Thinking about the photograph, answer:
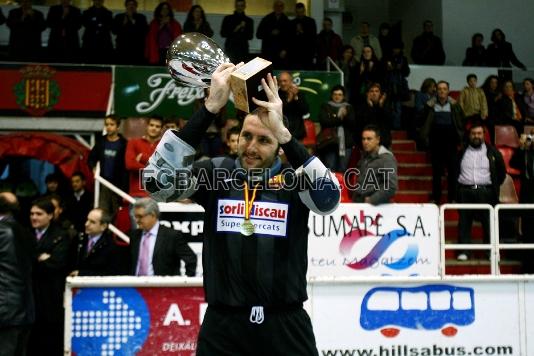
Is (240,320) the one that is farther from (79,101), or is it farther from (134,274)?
(79,101)

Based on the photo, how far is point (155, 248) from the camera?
308 inches

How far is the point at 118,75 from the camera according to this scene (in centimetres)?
1372

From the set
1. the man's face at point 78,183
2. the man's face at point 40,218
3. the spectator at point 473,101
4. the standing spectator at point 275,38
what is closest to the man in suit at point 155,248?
the man's face at point 40,218

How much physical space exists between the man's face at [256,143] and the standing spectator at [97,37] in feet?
37.4

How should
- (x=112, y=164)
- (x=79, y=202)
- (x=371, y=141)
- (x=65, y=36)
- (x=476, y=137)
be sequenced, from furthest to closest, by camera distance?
(x=65, y=36) → (x=79, y=202) → (x=476, y=137) → (x=112, y=164) → (x=371, y=141)

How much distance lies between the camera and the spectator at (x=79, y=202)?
10938 mm

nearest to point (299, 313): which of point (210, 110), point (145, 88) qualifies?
point (210, 110)

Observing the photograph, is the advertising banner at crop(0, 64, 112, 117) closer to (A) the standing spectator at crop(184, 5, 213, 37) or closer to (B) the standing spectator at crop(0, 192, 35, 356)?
(A) the standing spectator at crop(184, 5, 213, 37)

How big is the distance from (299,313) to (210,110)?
3.59ft

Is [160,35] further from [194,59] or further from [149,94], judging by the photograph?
Result: [194,59]

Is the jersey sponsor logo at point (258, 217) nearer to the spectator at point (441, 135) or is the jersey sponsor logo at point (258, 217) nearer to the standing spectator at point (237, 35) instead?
the spectator at point (441, 135)

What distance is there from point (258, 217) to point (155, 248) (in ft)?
13.9

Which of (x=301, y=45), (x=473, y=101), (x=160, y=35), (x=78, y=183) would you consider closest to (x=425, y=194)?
(x=473, y=101)

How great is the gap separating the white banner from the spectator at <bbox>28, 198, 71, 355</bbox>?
2647 mm
